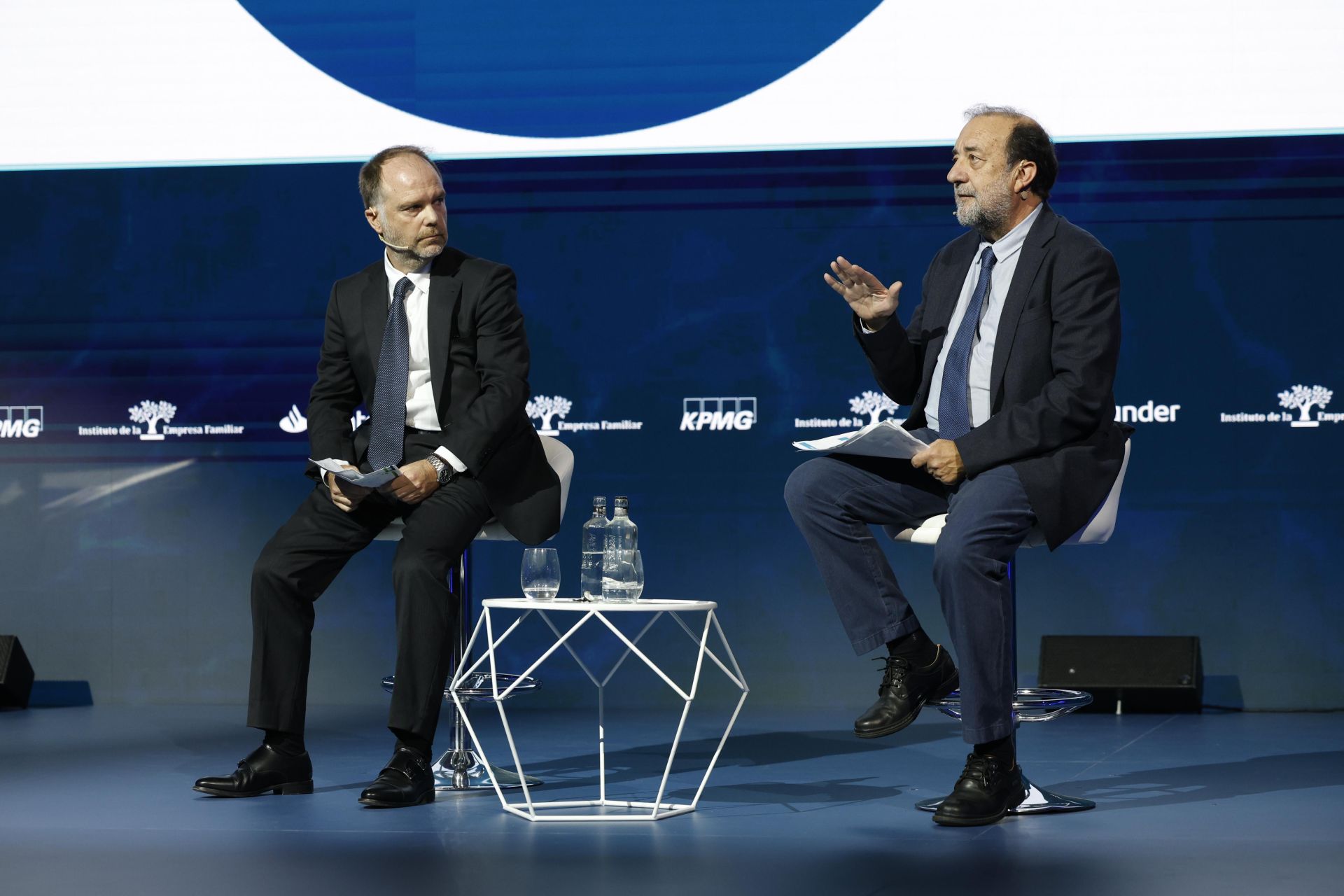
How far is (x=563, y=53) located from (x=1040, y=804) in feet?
10.2

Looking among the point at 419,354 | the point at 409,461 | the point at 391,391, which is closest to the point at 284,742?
the point at 409,461

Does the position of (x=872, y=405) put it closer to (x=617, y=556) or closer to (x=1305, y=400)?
(x=1305, y=400)

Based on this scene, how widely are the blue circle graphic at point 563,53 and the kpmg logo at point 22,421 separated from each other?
1582 mm

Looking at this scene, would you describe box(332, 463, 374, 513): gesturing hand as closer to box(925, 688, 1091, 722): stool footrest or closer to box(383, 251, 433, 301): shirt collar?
box(383, 251, 433, 301): shirt collar

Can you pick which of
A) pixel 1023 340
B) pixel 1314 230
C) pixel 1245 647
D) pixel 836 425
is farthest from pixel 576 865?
pixel 1314 230

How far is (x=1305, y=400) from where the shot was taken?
15.8 ft

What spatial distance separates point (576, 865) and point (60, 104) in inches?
154

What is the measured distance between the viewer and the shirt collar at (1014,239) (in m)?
3.32

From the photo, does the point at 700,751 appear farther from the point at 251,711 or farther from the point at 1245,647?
the point at 1245,647

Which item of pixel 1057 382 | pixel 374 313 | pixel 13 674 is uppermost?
pixel 374 313

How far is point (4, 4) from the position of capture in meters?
5.43

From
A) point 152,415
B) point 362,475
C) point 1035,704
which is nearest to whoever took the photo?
point 1035,704

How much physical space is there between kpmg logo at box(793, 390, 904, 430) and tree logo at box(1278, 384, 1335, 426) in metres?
1.22

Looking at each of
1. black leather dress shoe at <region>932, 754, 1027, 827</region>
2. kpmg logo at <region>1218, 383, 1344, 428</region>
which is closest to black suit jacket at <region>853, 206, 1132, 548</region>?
black leather dress shoe at <region>932, 754, 1027, 827</region>
